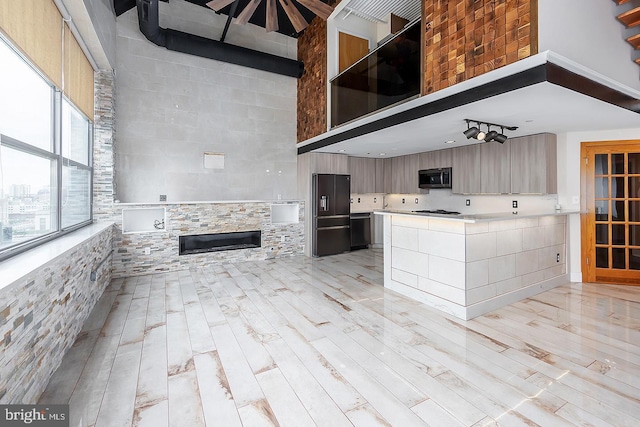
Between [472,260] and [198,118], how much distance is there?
18.2 ft

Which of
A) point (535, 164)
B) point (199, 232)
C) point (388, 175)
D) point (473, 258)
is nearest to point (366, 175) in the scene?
point (388, 175)

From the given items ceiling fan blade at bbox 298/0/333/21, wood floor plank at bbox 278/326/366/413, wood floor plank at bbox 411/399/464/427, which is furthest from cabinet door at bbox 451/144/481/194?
wood floor plank at bbox 411/399/464/427

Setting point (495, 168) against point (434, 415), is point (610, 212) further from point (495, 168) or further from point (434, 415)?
point (434, 415)

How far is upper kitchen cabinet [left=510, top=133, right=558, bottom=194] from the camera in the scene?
15.5 feet

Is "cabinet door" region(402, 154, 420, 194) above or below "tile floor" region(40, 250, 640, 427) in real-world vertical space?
above

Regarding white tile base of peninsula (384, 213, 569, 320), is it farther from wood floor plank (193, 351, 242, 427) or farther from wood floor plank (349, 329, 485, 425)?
wood floor plank (193, 351, 242, 427)

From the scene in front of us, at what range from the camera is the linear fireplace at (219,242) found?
574 centimetres

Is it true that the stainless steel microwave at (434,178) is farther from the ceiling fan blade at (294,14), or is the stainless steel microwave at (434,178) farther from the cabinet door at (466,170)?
the ceiling fan blade at (294,14)

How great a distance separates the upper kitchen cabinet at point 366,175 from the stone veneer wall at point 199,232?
1.61 m

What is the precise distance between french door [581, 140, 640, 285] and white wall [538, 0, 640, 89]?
62.3 inches

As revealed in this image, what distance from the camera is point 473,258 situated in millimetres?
3439

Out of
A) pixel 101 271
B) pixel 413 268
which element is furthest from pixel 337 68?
pixel 101 271

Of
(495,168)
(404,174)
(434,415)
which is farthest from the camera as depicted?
(404,174)

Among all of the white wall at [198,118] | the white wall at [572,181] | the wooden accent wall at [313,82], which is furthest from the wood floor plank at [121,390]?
the white wall at [572,181]
